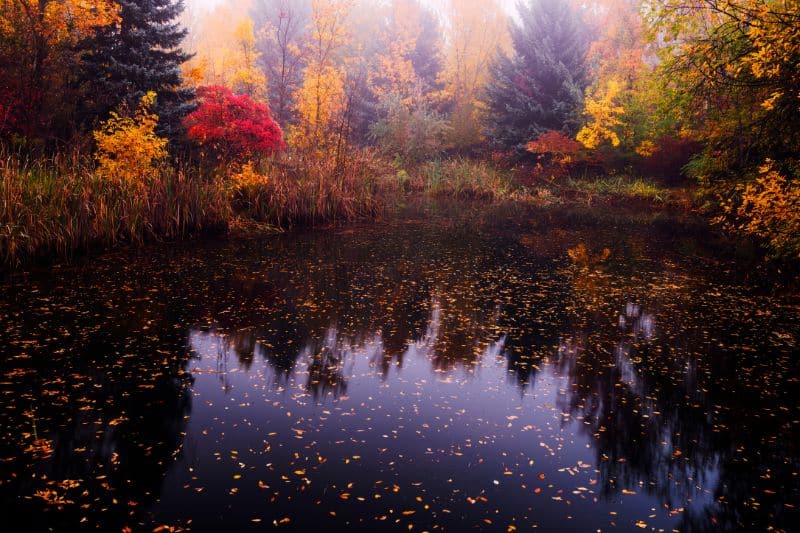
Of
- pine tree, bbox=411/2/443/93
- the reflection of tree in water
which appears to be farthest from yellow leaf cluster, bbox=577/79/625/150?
the reflection of tree in water

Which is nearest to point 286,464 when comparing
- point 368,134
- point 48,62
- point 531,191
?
point 48,62

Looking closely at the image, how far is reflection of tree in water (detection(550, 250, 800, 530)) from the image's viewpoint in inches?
110

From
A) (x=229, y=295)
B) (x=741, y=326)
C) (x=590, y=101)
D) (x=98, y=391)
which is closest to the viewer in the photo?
(x=98, y=391)

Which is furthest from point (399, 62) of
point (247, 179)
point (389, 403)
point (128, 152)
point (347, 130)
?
point (389, 403)

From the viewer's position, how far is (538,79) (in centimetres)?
2372

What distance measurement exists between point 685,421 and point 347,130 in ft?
36.4

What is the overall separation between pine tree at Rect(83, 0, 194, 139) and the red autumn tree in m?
1.65

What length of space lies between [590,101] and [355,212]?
Result: 12.4 m

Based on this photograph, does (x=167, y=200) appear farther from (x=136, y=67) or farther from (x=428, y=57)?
(x=428, y=57)

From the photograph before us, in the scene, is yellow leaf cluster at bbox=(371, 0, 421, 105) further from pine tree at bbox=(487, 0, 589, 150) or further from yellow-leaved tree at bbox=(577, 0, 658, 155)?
yellow-leaved tree at bbox=(577, 0, 658, 155)

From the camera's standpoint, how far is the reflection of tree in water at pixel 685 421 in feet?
9.14

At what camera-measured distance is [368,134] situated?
91.8 ft

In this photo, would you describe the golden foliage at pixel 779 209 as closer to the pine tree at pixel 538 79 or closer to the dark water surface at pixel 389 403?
the dark water surface at pixel 389 403

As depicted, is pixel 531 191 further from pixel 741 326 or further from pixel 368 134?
pixel 741 326
